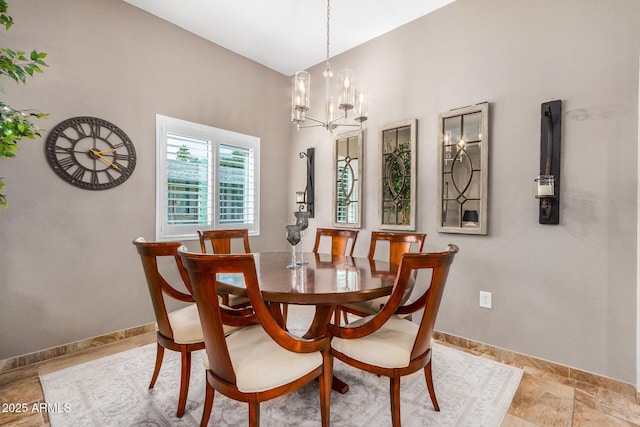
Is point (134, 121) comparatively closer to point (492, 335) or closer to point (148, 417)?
point (148, 417)

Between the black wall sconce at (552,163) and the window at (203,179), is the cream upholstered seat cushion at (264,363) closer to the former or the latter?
the black wall sconce at (552,163)

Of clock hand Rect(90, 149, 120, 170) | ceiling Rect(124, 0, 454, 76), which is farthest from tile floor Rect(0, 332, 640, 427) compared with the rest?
ceiling Rect(124, 0, 454, 76)

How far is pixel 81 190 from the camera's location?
8.61 ft

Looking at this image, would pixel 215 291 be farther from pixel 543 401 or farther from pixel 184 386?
pixel 543 401

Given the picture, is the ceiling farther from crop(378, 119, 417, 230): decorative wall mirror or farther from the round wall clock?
the round wall clock

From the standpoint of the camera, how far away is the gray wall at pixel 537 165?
6.64 feet

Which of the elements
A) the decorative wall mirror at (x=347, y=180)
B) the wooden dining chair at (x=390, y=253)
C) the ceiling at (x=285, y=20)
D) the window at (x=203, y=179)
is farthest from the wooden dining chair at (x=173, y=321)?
the ceiling at (x=285, y=20)

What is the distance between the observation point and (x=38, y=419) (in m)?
1.75

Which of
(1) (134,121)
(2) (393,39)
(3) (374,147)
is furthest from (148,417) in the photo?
(2) (393,39)

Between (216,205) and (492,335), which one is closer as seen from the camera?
(492,335)

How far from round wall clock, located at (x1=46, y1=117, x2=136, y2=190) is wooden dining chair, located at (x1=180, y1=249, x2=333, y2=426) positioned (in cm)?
194

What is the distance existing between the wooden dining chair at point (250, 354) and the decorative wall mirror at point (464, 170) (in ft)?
5.86

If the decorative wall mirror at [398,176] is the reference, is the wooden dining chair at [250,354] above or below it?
below

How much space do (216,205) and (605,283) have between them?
351 centimetres
